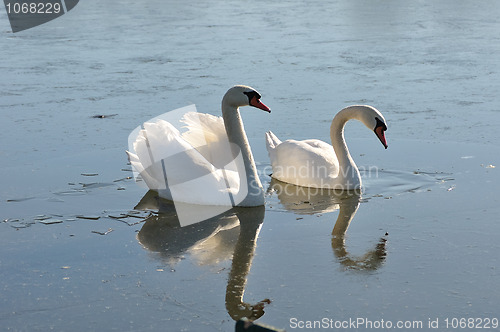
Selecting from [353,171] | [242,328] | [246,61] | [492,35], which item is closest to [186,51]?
[246,61]

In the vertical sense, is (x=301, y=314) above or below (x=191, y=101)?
above

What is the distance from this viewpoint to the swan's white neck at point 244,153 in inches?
219

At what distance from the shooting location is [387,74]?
9.62 m

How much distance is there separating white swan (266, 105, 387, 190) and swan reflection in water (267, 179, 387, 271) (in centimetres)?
6

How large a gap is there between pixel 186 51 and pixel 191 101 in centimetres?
300

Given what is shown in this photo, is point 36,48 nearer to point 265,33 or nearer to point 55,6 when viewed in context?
point 265,33

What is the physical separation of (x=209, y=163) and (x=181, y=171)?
21 cm

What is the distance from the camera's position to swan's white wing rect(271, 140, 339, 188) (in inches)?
239

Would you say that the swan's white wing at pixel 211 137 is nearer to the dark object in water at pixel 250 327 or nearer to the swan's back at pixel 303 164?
the swan's back at pixel 303 164

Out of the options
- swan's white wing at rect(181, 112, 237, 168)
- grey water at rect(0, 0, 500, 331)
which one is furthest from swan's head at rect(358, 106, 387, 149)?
swan's white wing at rect(181, 112, 237, 168)

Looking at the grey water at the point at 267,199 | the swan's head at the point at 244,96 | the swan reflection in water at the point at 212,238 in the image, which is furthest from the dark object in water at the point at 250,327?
the swan's head at the point at 244,96

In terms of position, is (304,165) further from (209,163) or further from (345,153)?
(209,163)

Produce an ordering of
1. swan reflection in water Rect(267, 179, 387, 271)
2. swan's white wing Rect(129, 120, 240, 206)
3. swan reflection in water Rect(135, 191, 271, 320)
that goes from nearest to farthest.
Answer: swan reflection in water Rect(135, 191, 271, 320), swan reflection in water Rect(267, 179, 387, 271), swan's white wing Rect(129, 120, 240, 206)

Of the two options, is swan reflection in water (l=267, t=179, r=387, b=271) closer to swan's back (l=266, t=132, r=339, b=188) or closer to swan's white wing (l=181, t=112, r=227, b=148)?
swan's back (l=266, t=132, r=339, b=188)
